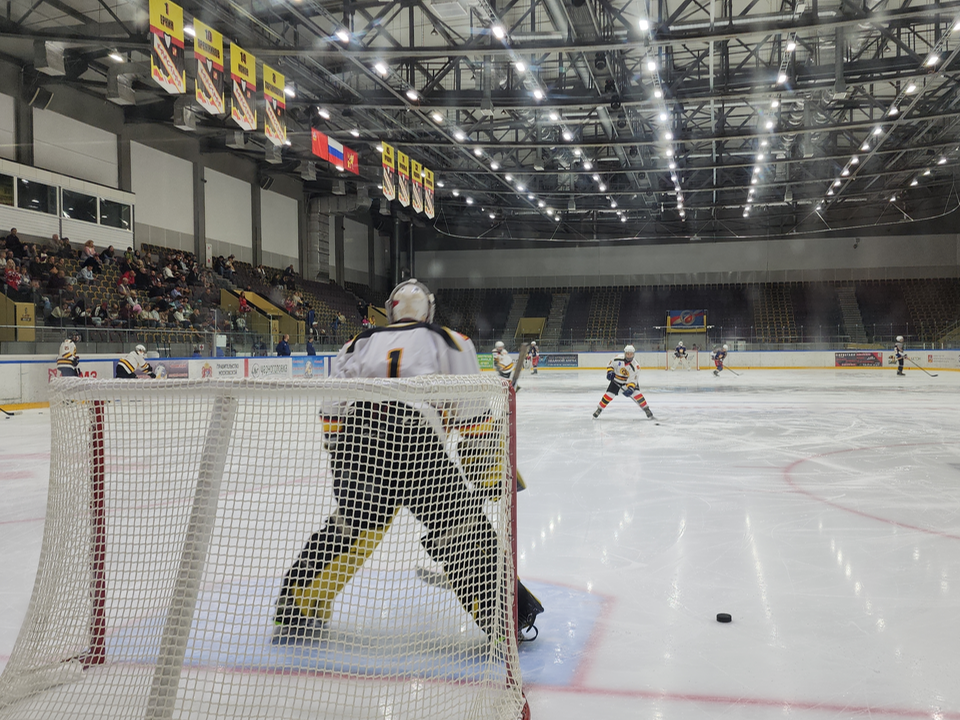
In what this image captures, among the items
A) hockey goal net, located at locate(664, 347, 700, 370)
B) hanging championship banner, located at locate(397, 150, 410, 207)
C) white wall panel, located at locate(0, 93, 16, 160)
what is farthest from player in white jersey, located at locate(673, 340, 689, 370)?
white wall panel, located at locate(0, 93, 16, 160)

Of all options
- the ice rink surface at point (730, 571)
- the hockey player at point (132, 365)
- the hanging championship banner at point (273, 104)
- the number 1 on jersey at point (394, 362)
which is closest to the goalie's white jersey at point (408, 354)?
the number 1 on jersey at point (394, 362)

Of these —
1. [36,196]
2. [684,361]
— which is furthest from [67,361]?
[684,361]

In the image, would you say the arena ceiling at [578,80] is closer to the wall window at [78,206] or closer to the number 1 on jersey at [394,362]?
the wall window at [78,206]

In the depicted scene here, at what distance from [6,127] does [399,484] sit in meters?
16.8

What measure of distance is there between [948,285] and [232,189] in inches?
1092

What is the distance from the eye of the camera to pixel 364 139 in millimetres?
20156

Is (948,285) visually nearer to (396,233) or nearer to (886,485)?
(396,233)

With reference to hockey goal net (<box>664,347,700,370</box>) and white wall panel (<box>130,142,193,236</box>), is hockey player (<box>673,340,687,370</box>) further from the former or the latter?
white wall panel (<box>130,142,193,236</box>)

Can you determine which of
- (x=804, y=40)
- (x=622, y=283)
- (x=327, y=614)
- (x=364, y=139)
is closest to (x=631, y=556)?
(x=327, y=614)

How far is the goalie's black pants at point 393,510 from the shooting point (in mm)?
2119

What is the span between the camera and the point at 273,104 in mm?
11875

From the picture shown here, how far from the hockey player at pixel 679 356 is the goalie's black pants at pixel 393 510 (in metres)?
23.8

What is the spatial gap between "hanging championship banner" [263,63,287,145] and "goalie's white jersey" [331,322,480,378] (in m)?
10.5

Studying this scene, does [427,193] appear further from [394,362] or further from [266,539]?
[266,539]
